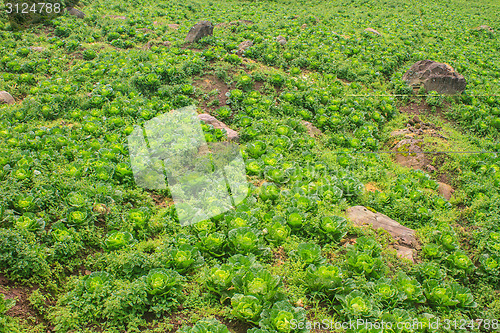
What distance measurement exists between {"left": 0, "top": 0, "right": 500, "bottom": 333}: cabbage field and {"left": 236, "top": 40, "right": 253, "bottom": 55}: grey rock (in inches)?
3.1

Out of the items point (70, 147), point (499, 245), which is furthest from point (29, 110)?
point (499, 245)

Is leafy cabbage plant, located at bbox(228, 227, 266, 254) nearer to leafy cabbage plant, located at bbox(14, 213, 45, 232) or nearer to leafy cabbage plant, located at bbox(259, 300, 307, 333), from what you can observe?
leafy cabbage plant, located at bbox(259, 300, 307, 333)

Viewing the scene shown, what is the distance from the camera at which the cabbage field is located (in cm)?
388

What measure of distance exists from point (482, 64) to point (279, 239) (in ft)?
46.9

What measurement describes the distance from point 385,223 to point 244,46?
8.43 m

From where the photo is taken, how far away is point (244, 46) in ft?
37.6

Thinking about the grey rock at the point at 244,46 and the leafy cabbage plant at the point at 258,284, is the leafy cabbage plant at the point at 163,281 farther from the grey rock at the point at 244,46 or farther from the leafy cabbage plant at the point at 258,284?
the grey rock at the point at 244,46

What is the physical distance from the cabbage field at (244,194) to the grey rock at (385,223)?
0.03 meters

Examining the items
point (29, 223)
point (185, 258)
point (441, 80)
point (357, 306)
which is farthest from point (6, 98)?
point (441, 80)

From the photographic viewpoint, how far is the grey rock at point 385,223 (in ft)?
17.0

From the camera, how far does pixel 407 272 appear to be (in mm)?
4652

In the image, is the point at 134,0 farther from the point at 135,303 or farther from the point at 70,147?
the point at 135,303

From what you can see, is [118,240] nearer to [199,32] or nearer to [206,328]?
[206,328]

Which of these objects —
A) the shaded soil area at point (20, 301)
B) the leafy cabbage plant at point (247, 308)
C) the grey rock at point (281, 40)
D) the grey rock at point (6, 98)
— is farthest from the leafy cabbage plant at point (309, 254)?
the grey rock at point (281, 40)
